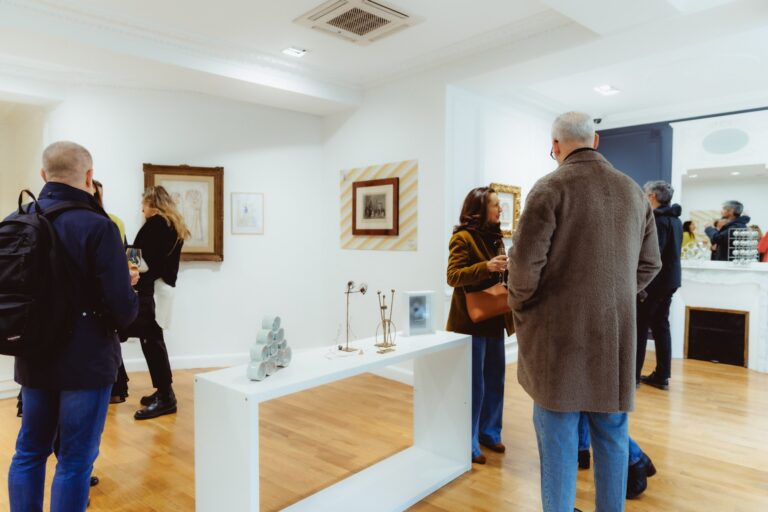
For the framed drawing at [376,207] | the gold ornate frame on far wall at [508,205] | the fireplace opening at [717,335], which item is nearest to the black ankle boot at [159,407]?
the framed drawing at [376,207]

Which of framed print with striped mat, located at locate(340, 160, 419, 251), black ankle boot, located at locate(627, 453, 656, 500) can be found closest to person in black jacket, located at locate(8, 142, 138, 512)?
black ankle boot, located at locate(627, 453, 656, 500)

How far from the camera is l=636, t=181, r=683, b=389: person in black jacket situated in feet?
13.6

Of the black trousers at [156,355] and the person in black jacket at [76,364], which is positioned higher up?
the person in black jacket at [76,364]

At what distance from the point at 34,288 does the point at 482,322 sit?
2088mm

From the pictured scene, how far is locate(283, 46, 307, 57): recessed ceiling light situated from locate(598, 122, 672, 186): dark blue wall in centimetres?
379

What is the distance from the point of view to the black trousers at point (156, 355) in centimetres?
361

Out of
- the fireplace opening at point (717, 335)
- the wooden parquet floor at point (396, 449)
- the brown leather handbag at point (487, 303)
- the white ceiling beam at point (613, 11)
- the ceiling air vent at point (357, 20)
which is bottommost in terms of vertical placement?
the wooden parquet floor at point (396, 449)

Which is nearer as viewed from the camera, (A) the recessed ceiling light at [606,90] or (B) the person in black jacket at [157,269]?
(B) the person in black jacket at [157,269]

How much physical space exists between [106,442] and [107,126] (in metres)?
2.81

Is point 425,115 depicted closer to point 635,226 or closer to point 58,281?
point 635,226

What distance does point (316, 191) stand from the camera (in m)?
5.43

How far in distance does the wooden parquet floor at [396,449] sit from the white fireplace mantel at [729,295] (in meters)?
0.71

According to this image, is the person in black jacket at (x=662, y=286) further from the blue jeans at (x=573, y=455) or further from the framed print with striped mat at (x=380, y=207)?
the blue jeans at (x=573, y=455)

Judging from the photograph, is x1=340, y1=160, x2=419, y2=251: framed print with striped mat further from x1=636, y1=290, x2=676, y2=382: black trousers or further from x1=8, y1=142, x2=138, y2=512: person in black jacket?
x1=8, y1=142, x2=138, y2=512: person in black jacket
